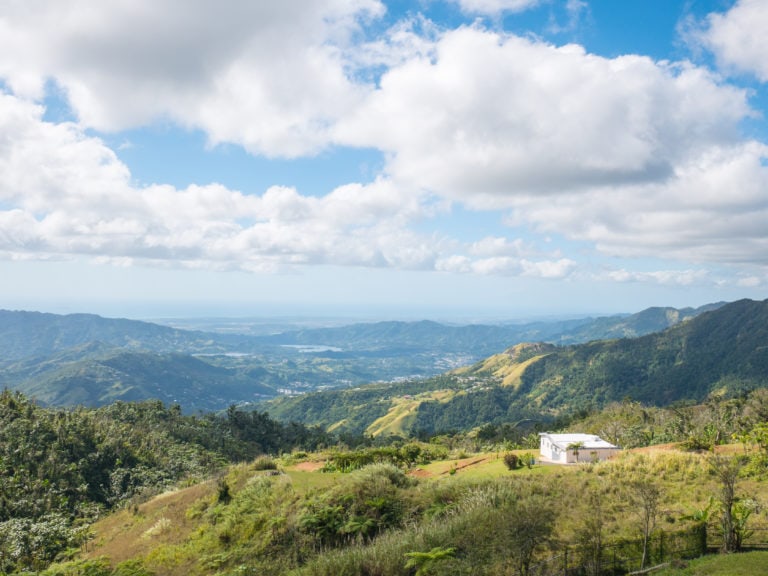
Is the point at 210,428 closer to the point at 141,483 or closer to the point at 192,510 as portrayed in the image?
the point at 141,483

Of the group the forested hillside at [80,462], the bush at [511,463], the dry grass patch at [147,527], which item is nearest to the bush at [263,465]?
the dry grass patch at [147,527]

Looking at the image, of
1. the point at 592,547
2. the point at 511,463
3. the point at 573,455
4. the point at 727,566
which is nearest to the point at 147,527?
the point at 511,463

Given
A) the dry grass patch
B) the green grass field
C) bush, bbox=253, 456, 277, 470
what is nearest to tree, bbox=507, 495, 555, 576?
the green grass field

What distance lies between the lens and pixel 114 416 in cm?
6850

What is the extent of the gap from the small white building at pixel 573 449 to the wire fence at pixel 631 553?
55.6 feet

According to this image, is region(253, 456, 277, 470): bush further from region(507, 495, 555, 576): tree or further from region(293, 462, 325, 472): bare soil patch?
region(507, 495, 555, 576): tree

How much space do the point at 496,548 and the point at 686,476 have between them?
14263mm

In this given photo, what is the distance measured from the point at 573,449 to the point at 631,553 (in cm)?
2043

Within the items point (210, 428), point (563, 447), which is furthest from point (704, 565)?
point (210, 428)

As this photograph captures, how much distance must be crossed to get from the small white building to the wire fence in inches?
667

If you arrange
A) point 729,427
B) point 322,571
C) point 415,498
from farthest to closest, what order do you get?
point 729,427 < point 415,498 < point 322,571

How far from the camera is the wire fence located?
43.9 ft

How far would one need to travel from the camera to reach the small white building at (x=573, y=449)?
109 ft

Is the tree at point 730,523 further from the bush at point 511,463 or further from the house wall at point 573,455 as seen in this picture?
the house wall at point 573,455
